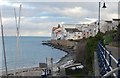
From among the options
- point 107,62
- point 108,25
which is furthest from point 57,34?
point 107,62

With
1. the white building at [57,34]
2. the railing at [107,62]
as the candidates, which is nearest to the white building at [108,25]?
the white building at [57,34]

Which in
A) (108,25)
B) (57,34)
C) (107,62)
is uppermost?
(57,34)

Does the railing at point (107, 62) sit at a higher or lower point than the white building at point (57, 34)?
lower

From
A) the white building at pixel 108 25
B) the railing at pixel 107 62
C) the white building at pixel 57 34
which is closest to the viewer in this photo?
the railing at pixel 107 62

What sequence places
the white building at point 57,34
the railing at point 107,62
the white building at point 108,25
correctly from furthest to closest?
the white building at point 57,34
the white building at point 108,25
the railing at point 107,62

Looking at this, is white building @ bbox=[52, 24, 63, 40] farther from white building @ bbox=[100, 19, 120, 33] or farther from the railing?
the railing

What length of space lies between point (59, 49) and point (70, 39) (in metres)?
4.92

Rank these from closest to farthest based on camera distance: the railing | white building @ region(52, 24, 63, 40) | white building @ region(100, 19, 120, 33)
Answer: the railing < white building @ region(100, 19, 120, 33) < white building @ region(52, 24, 63, 40)

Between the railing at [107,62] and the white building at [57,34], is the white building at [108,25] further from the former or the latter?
the railing at [107,62]

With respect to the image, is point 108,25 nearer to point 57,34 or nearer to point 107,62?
point 57,34

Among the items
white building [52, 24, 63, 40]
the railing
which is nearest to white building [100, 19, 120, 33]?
white building [52, 24, 63, 40]

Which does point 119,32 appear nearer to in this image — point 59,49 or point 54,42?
point 59,49

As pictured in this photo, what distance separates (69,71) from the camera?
25.5m

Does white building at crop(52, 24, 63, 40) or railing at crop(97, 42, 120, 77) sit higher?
white building at crop(52, 24, 63, 40)
